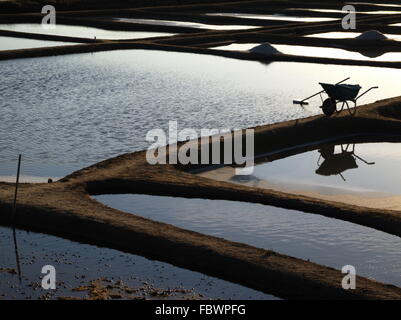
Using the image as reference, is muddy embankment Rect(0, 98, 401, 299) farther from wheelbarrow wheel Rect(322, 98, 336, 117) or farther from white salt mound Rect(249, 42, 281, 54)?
white salt mound Rect(249, 42, 281, 54)

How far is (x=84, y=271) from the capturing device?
25.3 feet

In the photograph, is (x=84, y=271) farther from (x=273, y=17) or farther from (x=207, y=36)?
(x=273, y=17)

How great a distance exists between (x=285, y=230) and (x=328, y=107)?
574 cm

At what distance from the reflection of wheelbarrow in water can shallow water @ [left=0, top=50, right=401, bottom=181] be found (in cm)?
161

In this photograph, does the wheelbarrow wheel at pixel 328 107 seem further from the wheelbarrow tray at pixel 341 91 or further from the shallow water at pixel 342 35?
the shallow water at pixel 342 35

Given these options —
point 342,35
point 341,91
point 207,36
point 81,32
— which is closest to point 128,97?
point 341,91

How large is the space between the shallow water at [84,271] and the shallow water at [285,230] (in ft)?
3.76

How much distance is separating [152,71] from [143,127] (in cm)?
656

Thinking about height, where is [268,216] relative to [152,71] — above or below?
below

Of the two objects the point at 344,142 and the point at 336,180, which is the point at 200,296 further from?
the point at 344,142

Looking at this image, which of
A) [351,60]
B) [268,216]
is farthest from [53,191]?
[351,60]

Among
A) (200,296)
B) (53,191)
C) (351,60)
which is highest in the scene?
(351,60)

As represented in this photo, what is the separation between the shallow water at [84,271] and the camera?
7.26 m

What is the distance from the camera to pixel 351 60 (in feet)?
72.7
